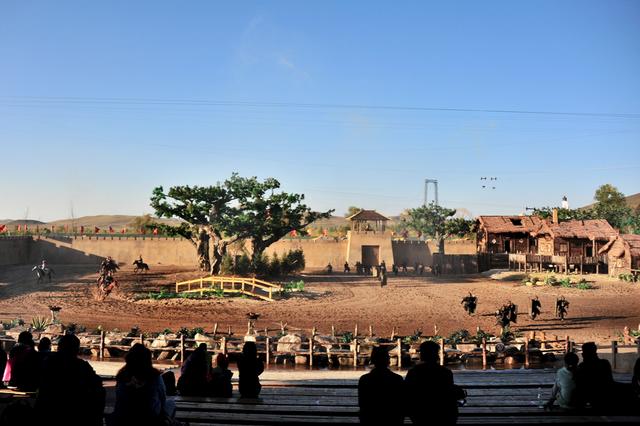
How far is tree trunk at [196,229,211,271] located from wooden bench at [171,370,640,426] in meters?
35.4

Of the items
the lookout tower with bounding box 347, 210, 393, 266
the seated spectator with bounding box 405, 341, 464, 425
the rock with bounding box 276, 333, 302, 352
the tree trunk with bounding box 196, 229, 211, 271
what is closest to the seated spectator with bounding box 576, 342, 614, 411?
the seated spectator with bounding box 405, 341, 464, 425

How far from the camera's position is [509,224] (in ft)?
188

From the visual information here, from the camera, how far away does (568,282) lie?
40.7 m

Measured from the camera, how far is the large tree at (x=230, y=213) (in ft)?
136

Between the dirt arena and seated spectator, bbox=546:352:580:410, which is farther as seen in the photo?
the dirt arena

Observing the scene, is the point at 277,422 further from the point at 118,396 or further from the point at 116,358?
the point at 116,358

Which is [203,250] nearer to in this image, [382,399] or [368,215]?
[368,215]

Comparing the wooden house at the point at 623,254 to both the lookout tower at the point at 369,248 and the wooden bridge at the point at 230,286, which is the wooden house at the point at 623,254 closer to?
the lookout tower at the point at 369,248

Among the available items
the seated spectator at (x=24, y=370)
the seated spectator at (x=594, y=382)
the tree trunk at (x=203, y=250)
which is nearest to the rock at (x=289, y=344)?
the seated spectator at (x=24, y=370)

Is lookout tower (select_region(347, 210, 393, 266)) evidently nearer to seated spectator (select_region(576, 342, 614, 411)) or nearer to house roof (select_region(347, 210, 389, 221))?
house roof (select_region(347, 210, 389, 221))

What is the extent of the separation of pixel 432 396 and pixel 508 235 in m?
54.4

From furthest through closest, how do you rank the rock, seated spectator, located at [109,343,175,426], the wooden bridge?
the wooden bridge, the rock, seated spectator, located at [109,343,175,426]

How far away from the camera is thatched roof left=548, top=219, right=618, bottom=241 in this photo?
48.6 metres

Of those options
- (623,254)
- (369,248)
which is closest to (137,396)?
(623,254)
